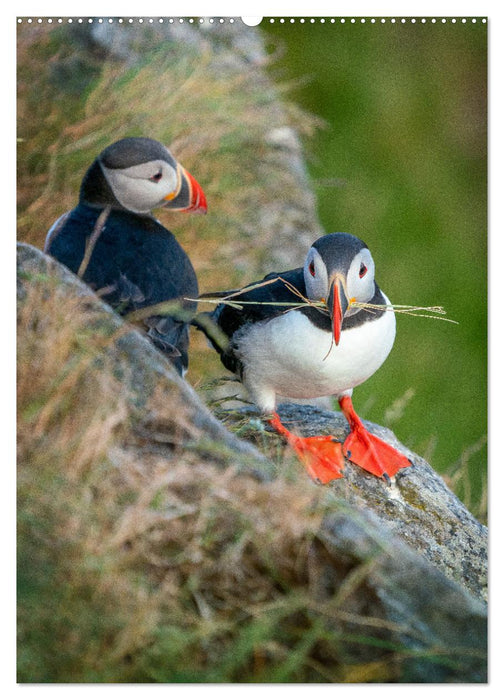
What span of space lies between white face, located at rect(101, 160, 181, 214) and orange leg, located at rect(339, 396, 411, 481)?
104 cm

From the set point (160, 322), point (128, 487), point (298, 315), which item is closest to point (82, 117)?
point (160, 322)

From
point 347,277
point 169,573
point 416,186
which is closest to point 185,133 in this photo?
point 416,186

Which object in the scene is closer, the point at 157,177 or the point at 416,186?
the point at 157,177

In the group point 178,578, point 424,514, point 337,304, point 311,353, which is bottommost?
point 424,514

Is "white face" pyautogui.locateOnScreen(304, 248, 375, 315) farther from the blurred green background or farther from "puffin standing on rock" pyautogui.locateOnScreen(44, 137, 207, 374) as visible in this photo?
"puffin standing on rock" pyautogui.locateOnScreen(44, 137, 207, 374)

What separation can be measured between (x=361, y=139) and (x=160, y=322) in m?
3.41

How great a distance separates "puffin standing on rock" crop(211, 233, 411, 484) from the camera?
2.55 metres

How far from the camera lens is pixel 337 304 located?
2479 mm

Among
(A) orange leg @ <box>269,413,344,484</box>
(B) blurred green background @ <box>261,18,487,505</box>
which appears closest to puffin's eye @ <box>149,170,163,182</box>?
(B) blurred green background @ <box>261,18,487,505</box>

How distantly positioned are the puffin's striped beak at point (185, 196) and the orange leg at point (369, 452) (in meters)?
0.98

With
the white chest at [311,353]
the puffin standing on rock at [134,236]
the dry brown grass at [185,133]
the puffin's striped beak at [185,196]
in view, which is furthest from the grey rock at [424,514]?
the puffin's striped beak at [185,196]

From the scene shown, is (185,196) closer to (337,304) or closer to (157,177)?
(157,177)

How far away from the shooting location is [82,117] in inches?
155

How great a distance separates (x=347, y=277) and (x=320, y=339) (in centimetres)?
24
